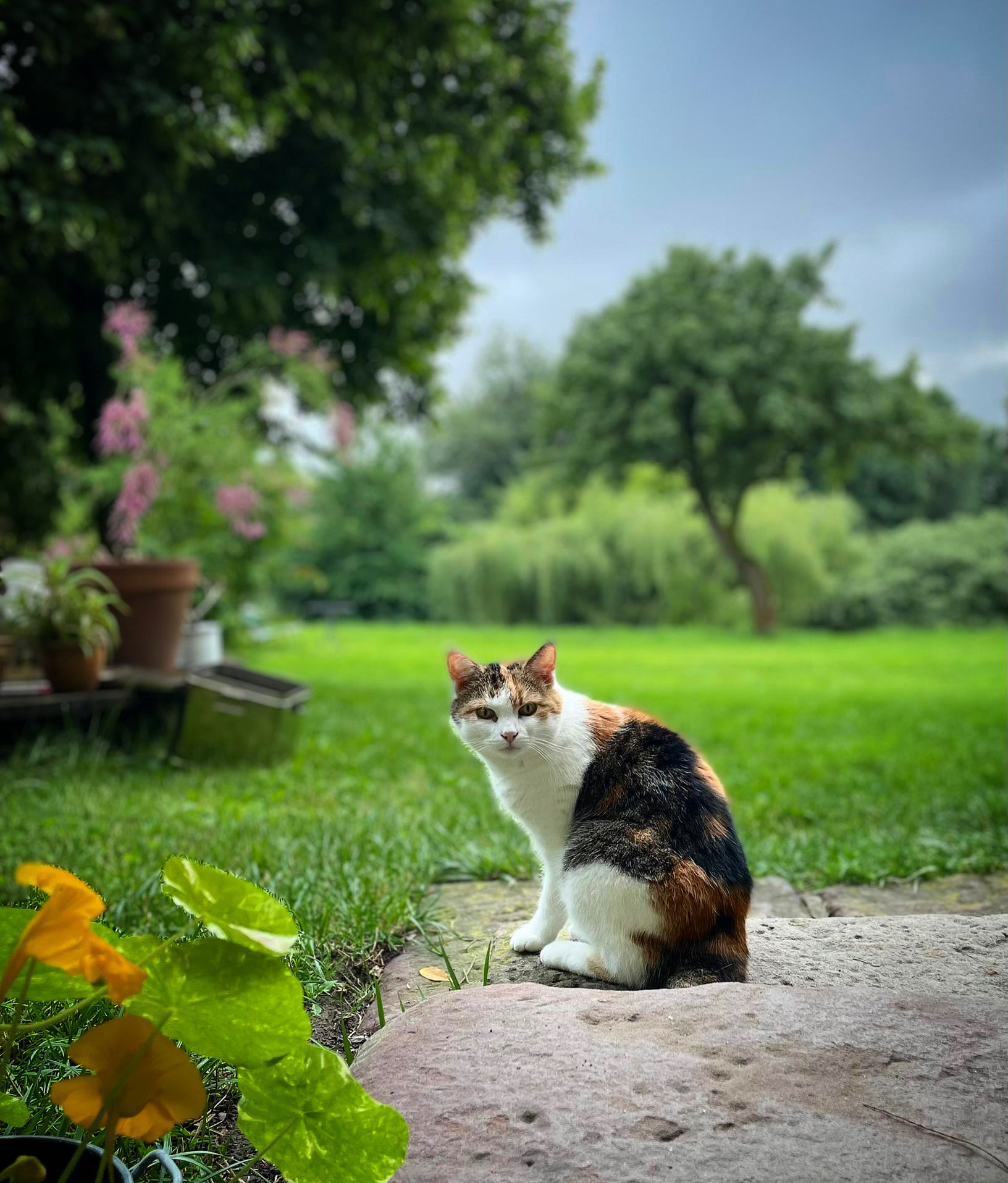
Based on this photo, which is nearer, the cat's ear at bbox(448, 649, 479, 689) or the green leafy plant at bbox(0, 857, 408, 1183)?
the green leafy plant at bbox(0, 857, 408, 1183)

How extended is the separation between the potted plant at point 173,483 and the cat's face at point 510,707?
376 centimetres

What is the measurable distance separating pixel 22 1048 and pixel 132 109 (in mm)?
5625

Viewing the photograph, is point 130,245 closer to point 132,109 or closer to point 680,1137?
point 132,109

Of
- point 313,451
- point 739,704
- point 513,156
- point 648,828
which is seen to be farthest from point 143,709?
point 513,156

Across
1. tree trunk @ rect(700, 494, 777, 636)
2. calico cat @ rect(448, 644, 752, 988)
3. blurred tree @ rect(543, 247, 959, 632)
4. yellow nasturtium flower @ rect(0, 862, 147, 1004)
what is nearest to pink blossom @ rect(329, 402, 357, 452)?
calico cat @ rect(448, 644, 752, 988)

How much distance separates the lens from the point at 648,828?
5.84 feet

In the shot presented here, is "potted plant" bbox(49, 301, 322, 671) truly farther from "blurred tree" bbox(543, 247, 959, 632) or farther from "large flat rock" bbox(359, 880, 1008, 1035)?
"blurred tree" bbox(543, 247, 959, 632)

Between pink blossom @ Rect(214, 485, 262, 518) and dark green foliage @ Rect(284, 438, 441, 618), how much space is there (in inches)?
697

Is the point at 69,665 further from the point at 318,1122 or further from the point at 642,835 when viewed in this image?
the point at 318,1122

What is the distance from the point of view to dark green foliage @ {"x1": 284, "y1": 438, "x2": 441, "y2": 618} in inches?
970

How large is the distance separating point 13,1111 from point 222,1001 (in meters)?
0.31

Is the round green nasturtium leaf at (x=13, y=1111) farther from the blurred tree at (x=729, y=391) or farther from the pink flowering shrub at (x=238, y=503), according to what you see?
the blurred tree at (x=729, y=391)

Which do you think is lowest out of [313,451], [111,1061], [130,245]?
[111,1061]

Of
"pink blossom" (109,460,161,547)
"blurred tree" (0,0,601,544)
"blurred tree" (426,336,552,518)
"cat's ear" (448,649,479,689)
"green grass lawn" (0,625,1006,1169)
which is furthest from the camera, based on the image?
"blurred tree" (426,336,552,518)
